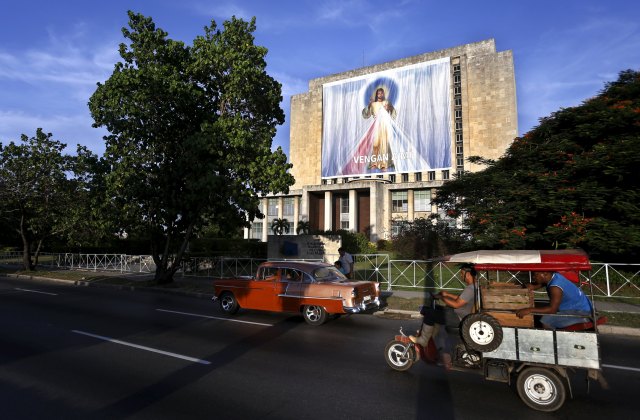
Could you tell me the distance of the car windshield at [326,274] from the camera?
1036cm

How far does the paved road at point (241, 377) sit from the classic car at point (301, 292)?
1.56 feet

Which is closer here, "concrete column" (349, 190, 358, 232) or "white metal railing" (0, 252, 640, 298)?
"white metal railing" (0, 252, 640, 298)

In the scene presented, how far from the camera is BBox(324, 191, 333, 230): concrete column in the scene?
63.5 meters

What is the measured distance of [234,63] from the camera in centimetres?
1738

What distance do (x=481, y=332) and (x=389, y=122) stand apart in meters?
64.1

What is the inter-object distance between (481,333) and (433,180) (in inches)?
2333

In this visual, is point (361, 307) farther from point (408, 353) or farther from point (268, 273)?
point (408, 353)

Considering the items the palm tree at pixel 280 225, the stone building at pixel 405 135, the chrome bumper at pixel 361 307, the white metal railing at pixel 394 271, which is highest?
the stone building at pixel 405 135

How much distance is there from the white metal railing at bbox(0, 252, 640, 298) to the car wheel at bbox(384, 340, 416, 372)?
6.14 feet

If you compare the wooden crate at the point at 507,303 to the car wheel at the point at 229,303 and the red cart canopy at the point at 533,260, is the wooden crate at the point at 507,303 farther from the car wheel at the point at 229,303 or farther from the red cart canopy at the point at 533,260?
the car wheel at the point at 229,303

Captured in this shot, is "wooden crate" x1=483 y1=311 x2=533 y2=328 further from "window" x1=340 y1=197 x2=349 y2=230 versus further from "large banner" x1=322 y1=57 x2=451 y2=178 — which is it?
"window" x1=340 y1=197 x2=349 y2=230

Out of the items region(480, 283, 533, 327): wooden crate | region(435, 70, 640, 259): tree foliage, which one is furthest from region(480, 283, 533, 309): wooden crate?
region(435, 70, 640, 259): tree foliage

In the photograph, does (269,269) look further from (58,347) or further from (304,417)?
(304,417)

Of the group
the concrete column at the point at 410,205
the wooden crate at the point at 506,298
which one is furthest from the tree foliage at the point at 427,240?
the concrete column at the point at 410,205
